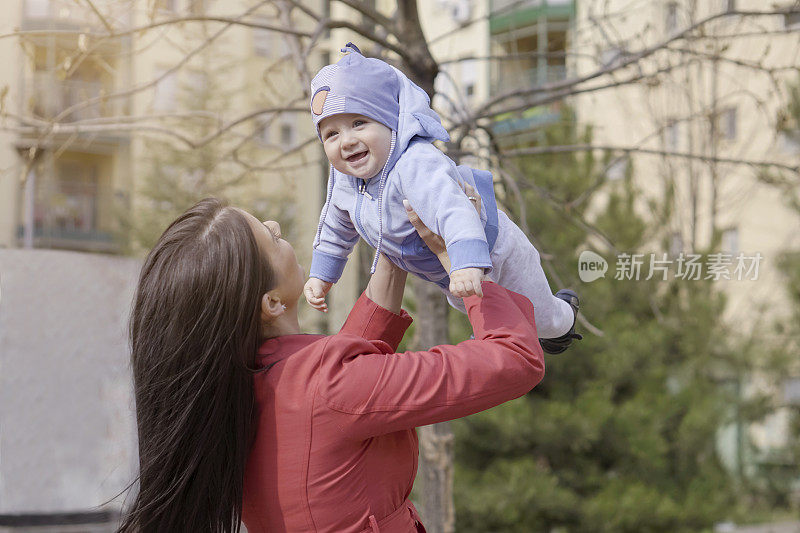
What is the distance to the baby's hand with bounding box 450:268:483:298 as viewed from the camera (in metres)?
1.41

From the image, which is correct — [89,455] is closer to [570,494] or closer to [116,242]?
[570,494]

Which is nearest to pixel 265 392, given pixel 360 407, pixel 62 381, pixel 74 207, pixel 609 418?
pixel 360 407

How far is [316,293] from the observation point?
69.9 inches

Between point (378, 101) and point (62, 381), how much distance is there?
2.77 metres

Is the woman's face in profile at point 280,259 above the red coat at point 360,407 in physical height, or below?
above

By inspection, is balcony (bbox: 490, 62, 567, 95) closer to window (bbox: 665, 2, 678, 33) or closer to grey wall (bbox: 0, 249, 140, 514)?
window (bbox: 665, 2, 678, 33)

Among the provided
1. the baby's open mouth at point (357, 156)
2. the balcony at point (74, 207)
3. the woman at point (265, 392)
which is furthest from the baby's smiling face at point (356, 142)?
the balcony at point (74, 207)

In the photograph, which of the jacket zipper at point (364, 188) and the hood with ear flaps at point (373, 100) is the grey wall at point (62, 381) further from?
the hood with ear flaps at point (373, 100)

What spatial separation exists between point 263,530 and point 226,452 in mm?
196

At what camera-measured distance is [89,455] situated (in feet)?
12.5

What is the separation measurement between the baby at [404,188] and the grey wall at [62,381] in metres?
2.23

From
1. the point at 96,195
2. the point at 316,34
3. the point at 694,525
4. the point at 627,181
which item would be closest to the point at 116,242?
the point at 96,195

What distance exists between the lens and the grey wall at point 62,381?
3.63 meters

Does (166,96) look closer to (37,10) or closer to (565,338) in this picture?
(37,10)
